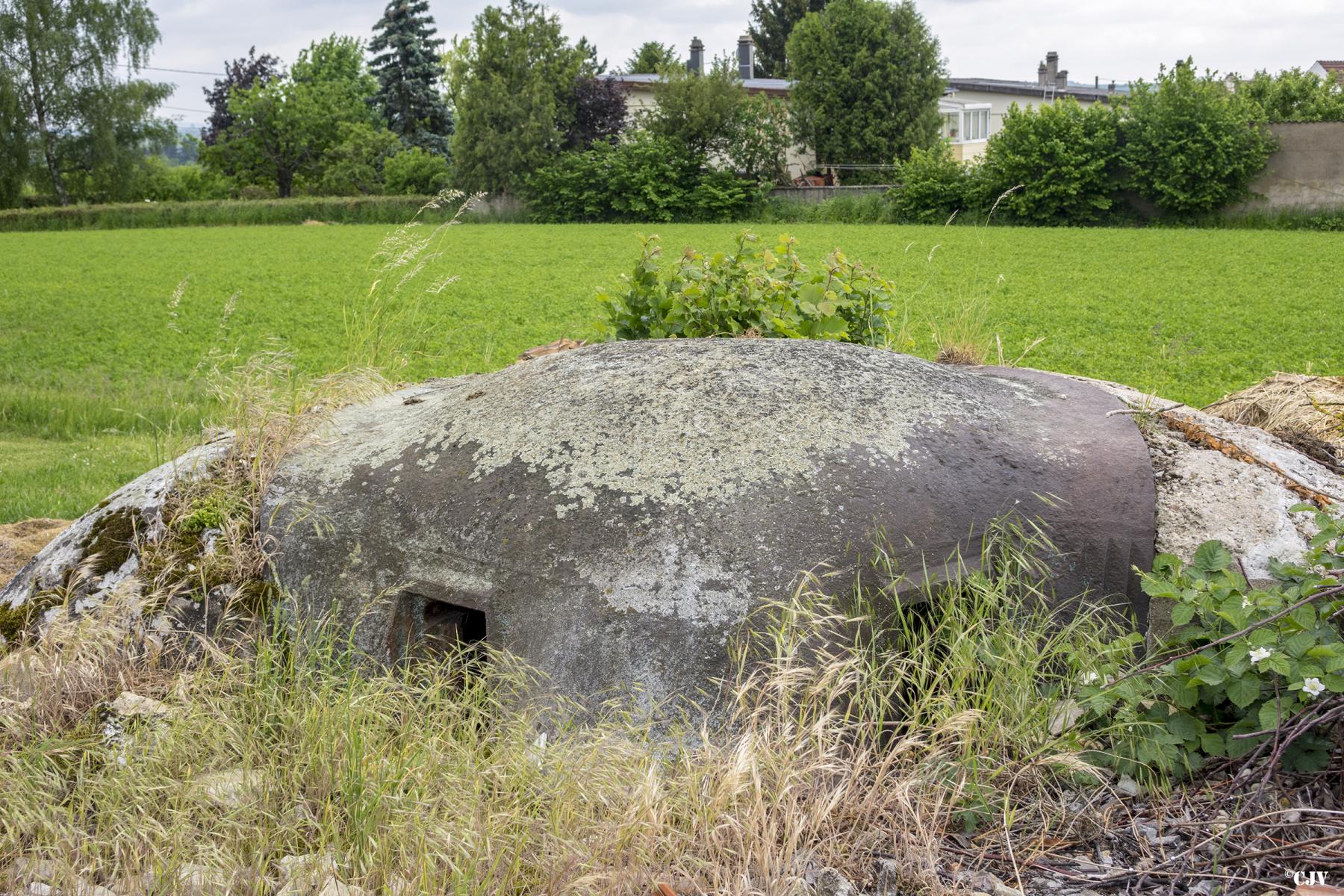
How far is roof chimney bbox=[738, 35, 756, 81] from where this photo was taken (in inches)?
2317

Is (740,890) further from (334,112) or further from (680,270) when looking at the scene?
(334,112)

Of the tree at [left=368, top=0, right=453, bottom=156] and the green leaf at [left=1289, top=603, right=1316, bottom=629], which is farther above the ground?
the tree at [left=368, top=0, right=453, bottom=156]

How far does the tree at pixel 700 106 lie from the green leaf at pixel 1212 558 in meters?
34.7

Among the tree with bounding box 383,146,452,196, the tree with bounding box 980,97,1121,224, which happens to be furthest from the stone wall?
the tree with bounding box 383,146,452,196

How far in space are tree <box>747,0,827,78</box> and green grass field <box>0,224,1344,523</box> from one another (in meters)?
34.4

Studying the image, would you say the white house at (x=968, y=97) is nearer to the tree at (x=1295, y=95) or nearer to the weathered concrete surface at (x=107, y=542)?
the tree at (x=1295, y=95)

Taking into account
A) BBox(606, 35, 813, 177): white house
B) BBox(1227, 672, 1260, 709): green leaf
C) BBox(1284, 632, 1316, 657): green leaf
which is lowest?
BBox(1227, 672, 1260, 709): green leaf

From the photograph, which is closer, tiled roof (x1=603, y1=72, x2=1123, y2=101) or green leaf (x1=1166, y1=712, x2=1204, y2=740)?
green leaf (x1=1166, y1=712, x2=1204, y2=740)

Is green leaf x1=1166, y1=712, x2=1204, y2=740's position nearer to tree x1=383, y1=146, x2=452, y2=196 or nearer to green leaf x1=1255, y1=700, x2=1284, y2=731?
green leaf x1=1255, y1=700, x2=1284, y2=731

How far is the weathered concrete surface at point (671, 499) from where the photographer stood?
3086 millimetres

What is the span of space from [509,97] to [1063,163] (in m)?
19.2

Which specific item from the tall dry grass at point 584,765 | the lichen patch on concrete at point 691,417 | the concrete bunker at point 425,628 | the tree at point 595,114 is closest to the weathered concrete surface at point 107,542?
the tall dry grass at point 584,765

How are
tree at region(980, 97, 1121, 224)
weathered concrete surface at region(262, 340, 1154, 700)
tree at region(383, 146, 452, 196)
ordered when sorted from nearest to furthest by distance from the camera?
weathered concrete surface at region(262, 340, 1154, 700) < tree at region(980, 97, 1121, 224) < tree at region(383, 146, 452, 196)

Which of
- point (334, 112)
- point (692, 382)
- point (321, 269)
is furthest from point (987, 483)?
point (334, 112)
